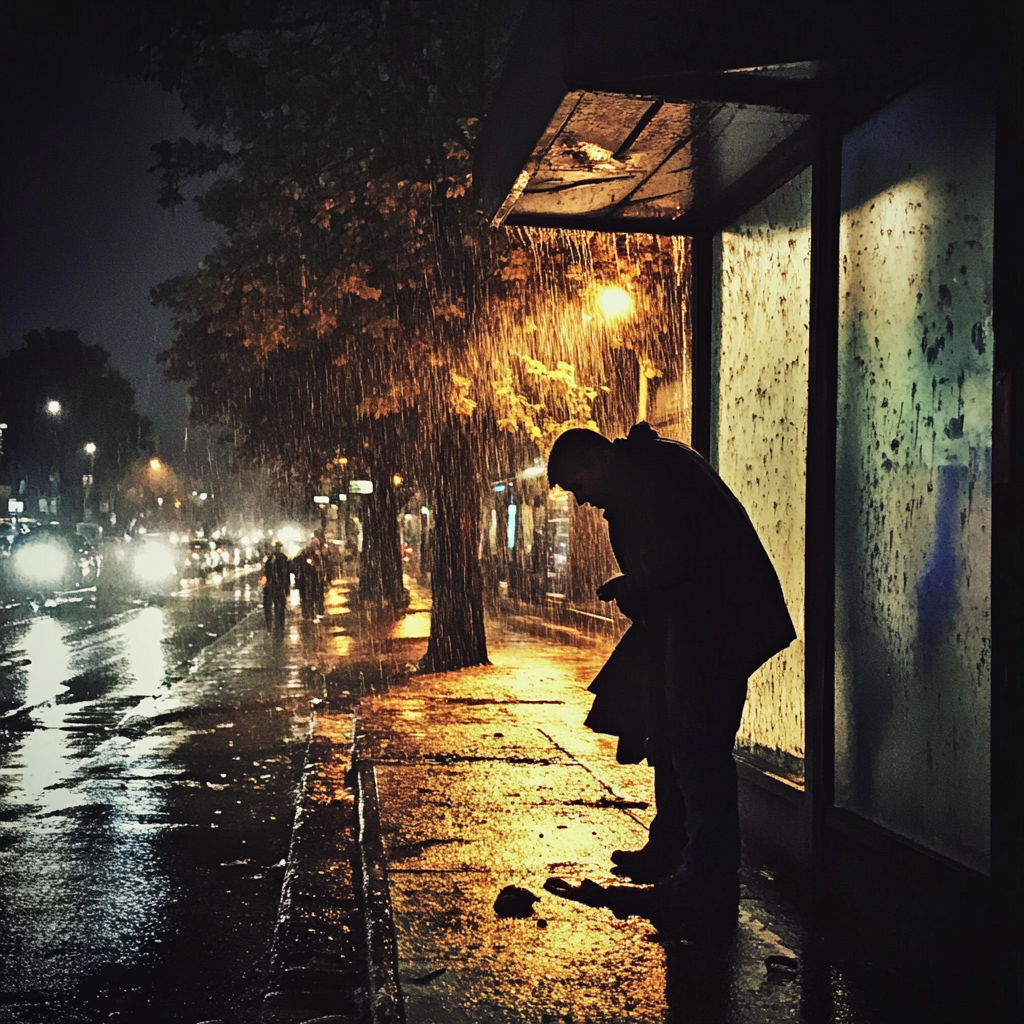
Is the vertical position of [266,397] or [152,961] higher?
[266,397]

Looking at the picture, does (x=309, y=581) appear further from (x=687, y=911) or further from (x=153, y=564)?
(x=153, y=564)

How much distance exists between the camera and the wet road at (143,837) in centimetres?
405

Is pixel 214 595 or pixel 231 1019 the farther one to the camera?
pixel 214 595

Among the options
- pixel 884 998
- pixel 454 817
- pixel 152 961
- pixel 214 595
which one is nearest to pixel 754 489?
pixel 454 817

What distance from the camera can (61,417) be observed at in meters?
75.2

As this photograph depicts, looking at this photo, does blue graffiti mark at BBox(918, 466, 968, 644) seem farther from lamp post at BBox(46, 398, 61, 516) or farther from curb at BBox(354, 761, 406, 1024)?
lamp post at BBox(46, 398, 61, 516)

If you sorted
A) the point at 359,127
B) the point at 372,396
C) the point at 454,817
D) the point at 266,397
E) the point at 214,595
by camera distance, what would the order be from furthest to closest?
the point at 214,595, the point at 266,397, the point at 372,396, the point at 359,127, the point at 454,817

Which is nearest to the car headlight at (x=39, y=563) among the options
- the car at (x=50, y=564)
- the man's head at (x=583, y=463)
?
the car at (x=50, y=564)

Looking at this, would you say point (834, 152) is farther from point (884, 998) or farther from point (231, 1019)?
point (231, 1019)

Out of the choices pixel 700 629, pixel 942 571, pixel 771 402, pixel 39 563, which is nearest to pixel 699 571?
pixel 700 629

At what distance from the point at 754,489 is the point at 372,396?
835cm

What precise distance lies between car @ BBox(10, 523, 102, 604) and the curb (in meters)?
30.4

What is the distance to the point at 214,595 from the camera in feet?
128

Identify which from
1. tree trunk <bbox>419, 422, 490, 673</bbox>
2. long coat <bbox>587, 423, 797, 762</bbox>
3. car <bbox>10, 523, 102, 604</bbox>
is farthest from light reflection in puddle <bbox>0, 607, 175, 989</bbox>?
car <bbox>10, 523, 102, 604</bbox>
